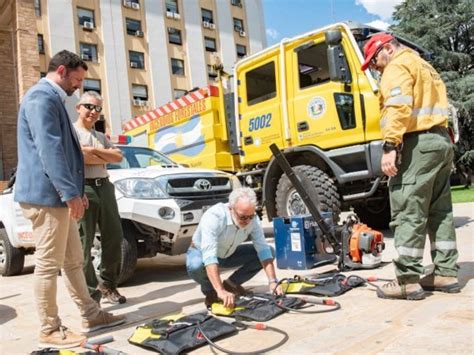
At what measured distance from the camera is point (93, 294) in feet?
12.6

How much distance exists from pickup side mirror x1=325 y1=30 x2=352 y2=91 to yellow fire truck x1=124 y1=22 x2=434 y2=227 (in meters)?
0.01

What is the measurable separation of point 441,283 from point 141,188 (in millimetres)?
2816

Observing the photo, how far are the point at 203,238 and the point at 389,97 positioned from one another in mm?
1688

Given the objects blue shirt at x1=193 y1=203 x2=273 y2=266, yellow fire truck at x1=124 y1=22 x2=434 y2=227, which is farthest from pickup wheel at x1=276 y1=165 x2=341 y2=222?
blue shirt at x1=193 y1=203 x2=273 y2=266

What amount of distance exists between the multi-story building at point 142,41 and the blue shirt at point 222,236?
21225mm

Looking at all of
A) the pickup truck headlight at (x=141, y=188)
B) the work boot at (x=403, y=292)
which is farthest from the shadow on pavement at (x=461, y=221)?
the pickup truck headlight at (x=141, y=188)

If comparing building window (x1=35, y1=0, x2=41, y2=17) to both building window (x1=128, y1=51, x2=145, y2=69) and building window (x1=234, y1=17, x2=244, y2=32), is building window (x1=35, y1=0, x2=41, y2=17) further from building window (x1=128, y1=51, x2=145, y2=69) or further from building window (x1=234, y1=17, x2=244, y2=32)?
building window (x1=234, y1=17, x2=244, y2=32)

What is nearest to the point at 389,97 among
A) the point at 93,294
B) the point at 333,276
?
the point at 333,276

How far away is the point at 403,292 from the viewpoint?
3.59 m

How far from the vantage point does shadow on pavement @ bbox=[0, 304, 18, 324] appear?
4.04 metres

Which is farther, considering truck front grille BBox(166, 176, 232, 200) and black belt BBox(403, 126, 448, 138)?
truck front grille BBox(166, 176, 232, 200)

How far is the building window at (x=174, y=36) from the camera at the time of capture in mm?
30672

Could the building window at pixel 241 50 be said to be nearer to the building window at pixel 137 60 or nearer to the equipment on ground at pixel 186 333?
the building window at pixel 137 60

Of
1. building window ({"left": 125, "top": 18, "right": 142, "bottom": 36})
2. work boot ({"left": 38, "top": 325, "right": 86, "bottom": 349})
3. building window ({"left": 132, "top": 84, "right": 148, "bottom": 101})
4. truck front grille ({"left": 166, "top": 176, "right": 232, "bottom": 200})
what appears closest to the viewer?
work boot ({"left": 38, "top": 325, "right": 86, "bottom": 349})
